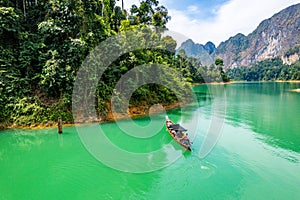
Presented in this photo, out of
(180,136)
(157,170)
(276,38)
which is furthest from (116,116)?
(276,38)

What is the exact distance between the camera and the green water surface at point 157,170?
759cm

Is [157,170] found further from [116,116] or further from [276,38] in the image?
[276,38]

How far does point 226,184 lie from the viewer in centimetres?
812

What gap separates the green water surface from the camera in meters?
7.59

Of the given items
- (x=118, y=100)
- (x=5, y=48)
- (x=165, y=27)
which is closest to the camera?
(x=5, y=48)

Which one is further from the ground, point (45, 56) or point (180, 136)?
point (45, 56)

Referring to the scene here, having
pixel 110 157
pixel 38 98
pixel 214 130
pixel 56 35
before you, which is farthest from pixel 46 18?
pixel 214 130

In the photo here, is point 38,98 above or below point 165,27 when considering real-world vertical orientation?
below

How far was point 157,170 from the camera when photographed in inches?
367

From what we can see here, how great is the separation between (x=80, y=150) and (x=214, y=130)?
9.10 meters

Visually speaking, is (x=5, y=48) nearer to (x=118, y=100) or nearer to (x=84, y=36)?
(x=84, y=36)

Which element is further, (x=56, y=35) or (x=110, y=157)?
(x=56, y=35)

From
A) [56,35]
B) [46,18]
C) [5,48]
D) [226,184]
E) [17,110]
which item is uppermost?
[46,18]

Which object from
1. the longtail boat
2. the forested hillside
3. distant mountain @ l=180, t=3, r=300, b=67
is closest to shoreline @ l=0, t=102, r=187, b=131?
the forested hillside
